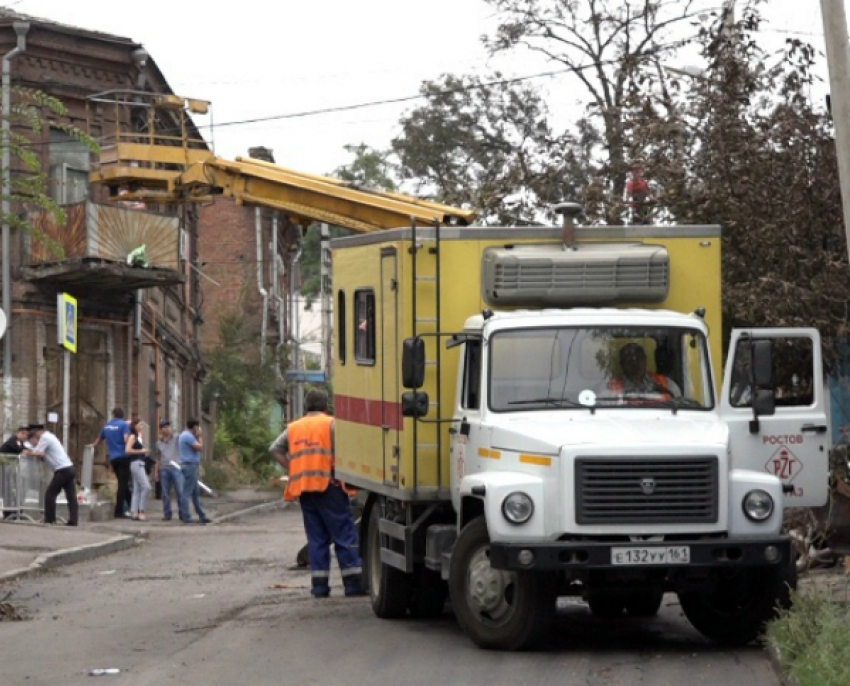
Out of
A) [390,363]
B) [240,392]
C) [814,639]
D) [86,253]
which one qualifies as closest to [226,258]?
[240,392]

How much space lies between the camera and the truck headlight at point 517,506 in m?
11.0

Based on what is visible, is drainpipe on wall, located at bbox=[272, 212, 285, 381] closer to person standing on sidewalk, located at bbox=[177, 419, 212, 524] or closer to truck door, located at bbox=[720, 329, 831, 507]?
person standing on sidewalk, located at bbox=[177, 419, 212, 524]

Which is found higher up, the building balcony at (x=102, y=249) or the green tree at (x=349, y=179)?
the green tree at (x=349, y=179)

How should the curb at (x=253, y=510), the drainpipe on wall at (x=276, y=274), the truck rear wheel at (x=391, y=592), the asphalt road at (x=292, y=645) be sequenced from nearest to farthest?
the asphalt road at (x=292, y=645) < the truck rear wheel at (x=391, y=592) < the curb at (x=253, y=510) < the drainpipe on wall at (x=276, y=274)

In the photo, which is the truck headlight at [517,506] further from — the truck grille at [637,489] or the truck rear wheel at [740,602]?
the truck rear wheel at [740,602]

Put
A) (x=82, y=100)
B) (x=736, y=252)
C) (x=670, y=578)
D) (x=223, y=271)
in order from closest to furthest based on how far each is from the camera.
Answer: (x=670, y=578), (x=736, y=252), (x=82, y=100), (x=223, y=271)

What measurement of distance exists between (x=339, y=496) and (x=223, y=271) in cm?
4227

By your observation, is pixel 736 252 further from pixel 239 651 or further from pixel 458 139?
pixel 458 139

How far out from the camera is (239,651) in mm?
11453

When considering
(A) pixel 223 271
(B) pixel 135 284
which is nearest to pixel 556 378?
(B) pixel 135 284

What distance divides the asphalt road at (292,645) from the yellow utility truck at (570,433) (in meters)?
0.39

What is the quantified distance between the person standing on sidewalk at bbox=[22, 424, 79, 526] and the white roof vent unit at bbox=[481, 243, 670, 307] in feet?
48.0

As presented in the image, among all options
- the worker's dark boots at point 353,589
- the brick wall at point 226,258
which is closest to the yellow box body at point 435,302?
the worker's dark boots at point 353,589

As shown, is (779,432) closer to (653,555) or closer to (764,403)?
(764,403)
